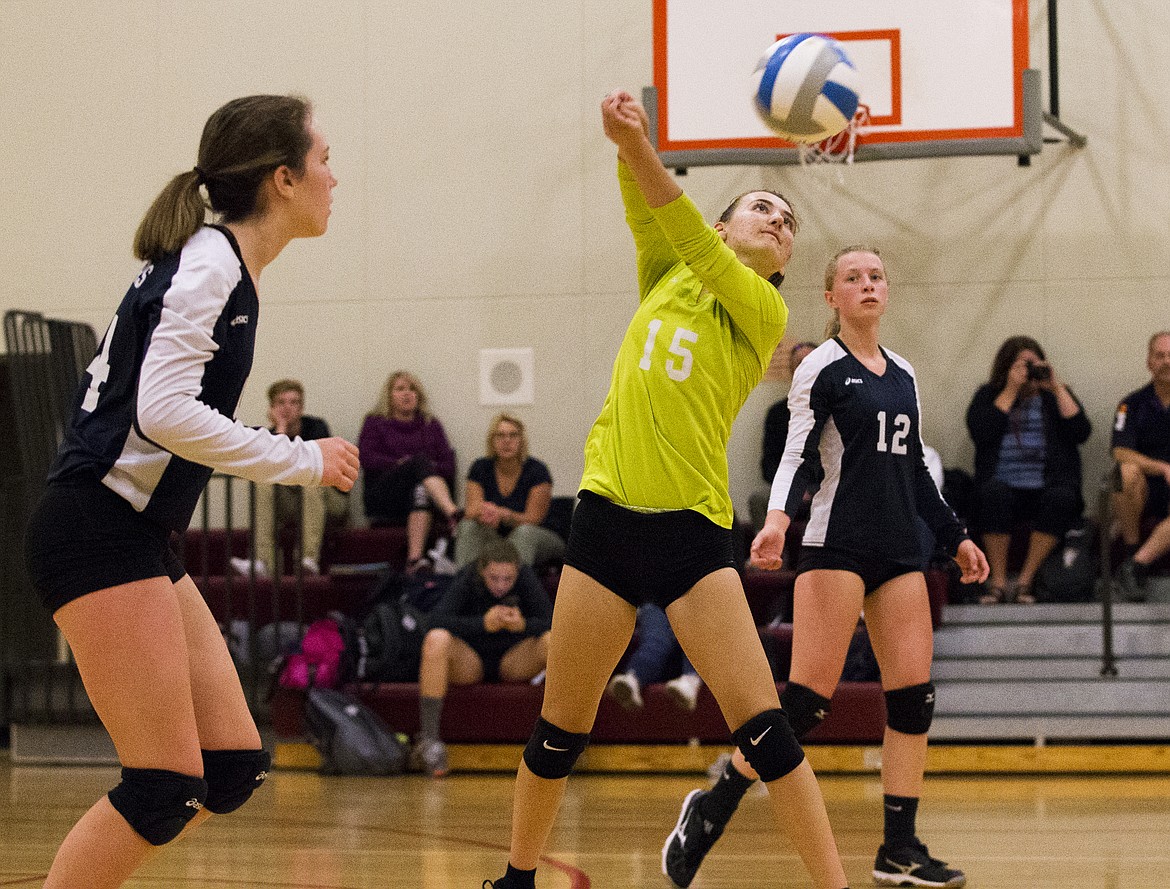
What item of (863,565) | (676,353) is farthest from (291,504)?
(676,353)

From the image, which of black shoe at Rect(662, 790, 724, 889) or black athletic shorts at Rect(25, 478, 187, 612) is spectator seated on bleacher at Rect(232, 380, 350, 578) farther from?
black athletic shorts at Rect(25, 478, 187, 612)

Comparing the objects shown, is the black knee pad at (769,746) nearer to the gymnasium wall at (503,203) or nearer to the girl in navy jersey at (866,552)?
the girl in navy jersey at (866,552)

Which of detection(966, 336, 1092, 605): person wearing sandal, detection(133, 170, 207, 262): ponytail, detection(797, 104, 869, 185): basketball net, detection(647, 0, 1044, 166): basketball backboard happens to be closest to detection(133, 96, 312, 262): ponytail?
detection(133, 170, 207, 262): ponytail

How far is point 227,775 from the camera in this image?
9.16 ft

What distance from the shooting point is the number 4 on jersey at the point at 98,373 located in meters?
2.63

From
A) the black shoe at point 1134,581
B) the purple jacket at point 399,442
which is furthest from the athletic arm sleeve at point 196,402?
the purple jacket at point 399,442

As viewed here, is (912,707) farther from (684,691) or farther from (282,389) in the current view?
(282,389)

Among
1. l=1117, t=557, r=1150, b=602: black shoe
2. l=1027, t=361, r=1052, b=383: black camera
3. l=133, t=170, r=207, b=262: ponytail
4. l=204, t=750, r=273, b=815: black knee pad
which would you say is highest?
l=133, t=170, r=207, b=262: ponytail

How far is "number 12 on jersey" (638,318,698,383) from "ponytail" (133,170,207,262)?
3.57ft

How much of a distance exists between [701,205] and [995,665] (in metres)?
3.60

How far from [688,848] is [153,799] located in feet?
6.85

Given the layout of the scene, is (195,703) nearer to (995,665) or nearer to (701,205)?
(995,665)

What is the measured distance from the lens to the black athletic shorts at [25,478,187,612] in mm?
2586

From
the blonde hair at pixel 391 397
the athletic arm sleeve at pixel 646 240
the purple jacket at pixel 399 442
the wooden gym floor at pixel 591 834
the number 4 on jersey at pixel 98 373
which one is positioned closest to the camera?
the number 4 on jersey at pixel 98 373
